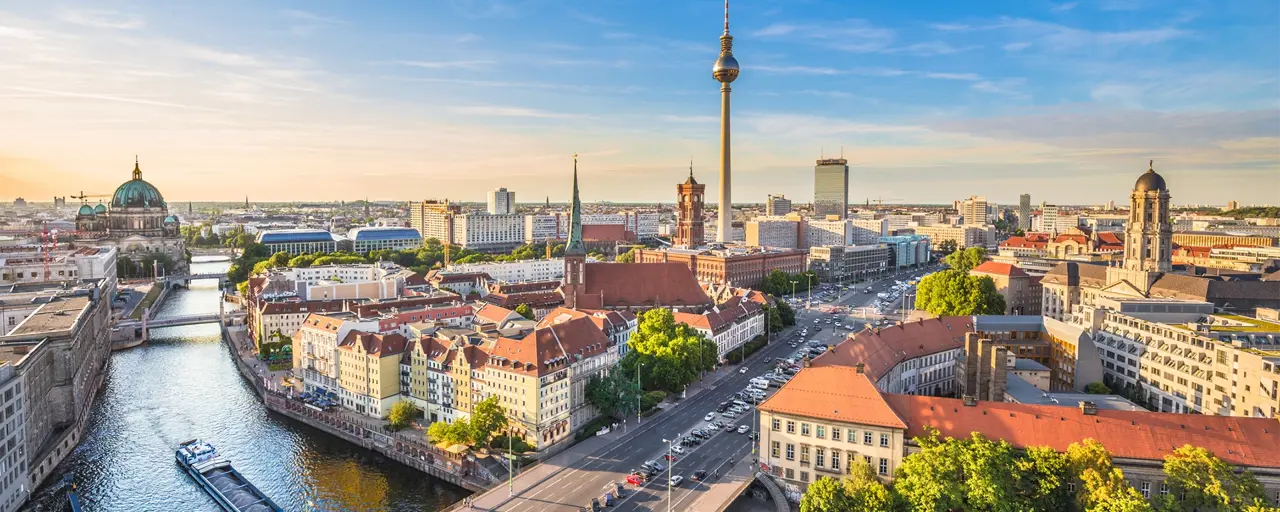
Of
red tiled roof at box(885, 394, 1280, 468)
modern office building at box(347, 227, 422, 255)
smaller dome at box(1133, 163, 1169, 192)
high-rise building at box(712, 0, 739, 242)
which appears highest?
high-rise building at box(712, 0, 739, 242)

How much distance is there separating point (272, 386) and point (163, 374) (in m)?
16.6

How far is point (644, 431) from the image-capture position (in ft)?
167

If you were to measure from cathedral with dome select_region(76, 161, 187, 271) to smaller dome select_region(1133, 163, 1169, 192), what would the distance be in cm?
16627

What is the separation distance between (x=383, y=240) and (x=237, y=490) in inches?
6029

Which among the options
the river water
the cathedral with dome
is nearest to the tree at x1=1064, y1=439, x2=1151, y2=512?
the river water

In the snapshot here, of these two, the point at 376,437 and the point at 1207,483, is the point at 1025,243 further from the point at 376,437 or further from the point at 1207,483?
the point at 376,437

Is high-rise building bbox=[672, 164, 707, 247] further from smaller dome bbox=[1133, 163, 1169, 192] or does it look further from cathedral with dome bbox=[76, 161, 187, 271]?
cathedral with dome bbox=[76, 161, 187, 271]

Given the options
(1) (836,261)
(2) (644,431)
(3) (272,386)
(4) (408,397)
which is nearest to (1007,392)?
(2) (644,431)

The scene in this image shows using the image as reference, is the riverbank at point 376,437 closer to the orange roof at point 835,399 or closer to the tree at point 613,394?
the tree at point 613,394

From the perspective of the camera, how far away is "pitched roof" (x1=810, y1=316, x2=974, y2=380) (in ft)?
154

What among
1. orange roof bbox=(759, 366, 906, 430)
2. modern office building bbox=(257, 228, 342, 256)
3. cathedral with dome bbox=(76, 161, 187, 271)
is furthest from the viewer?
modern office building bbox=(257, 228, 342, 256)

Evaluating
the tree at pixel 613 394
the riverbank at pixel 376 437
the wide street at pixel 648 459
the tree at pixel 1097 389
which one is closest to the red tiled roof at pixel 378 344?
the riverbank at pixel 376 437

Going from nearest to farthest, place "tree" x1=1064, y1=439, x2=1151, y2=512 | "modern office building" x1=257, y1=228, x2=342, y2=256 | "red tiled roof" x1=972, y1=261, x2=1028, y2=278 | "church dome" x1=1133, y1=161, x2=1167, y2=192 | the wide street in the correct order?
"tree" x1=1064, y1=439, x2=1151, y2=512 < the wide street < "church dome" x1=1133, y1=161, x2=1167, y2=192 < "red tiled roof" x1=972, y1=261, x2=1028, y2=278 < "modern office building" x1=257, y1=228, x2=342, y2=256

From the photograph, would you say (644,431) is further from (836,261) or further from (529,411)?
(836,261)
